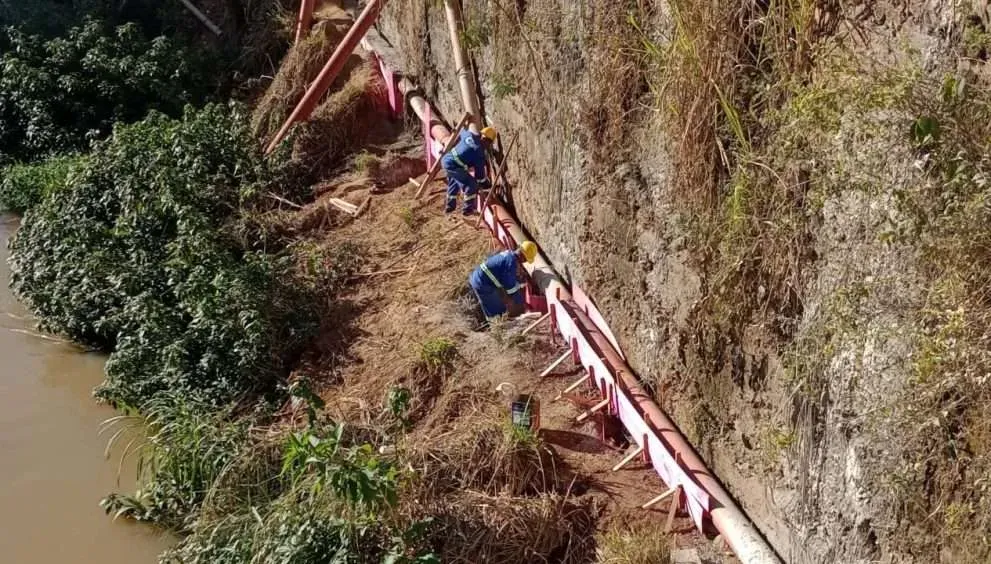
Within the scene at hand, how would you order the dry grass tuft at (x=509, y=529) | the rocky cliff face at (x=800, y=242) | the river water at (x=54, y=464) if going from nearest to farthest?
the rocky cliff face at (x=800, y=242), the dry grass tuft at (x=509, y=529), the river water at (x=54, y=464)

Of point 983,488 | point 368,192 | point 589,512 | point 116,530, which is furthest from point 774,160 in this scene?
point 368,192

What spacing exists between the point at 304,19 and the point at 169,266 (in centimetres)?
477

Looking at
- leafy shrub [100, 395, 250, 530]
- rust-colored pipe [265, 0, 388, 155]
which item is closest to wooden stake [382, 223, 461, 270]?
leafy shrub [100, 395, 250, 530]

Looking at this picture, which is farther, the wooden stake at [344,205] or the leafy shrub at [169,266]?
the wooden stake at [344,205]

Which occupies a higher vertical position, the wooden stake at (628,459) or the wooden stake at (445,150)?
the wooden stake at (445,150)

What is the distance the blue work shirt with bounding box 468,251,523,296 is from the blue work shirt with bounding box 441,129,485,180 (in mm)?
1434

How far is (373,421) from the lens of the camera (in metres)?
7.13

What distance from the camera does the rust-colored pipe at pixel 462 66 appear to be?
32.3 ft

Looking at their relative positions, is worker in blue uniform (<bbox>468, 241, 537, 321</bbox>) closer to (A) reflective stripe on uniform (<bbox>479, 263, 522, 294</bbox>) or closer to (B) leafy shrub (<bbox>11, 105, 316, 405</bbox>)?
(A) reflective stripe on uniform (<bbox>479, 263, 522, 294</bbox>)

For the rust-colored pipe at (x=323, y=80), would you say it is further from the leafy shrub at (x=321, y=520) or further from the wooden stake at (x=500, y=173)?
the leafy shrub at (x=321, y=520)

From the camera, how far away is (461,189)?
9891 mm

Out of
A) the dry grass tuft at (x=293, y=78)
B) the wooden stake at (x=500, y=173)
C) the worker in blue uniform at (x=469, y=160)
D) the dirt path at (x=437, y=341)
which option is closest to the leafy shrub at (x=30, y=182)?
the dry grass tuft at (x=293, y=78)

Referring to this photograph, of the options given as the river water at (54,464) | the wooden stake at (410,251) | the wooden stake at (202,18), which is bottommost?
the river water at (54,464)

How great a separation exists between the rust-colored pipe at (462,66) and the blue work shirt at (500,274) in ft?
6.59
